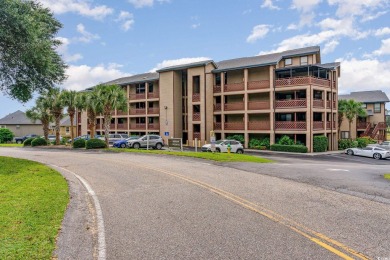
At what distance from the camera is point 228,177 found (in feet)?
49.1

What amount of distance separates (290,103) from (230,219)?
110 ft

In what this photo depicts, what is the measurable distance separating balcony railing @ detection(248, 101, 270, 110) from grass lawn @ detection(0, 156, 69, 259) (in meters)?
30.9

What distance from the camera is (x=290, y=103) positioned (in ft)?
129

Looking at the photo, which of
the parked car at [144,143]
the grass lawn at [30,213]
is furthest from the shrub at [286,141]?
the grass lawn at [30,213]

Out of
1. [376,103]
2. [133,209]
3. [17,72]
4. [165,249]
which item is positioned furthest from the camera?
[376,103]

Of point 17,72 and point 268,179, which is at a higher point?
point 17,72

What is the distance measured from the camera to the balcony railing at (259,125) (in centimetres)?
4095

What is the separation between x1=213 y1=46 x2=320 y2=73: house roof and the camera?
40.7 m

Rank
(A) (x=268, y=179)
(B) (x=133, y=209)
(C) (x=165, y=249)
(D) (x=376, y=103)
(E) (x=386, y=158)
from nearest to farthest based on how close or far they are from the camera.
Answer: (C) (x=165, y=249) → (B) (x=133, y=209) → (A) (x=268, y=179) → (E) (x=386, y=158) → (D) (x=376, y=103)

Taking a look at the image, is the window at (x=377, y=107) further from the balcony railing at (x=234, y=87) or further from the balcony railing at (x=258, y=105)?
the balcony railing at (x=234, y=87)

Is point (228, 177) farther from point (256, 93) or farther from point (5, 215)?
point (256, 93)

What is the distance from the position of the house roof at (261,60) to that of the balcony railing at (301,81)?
2607 millimetres

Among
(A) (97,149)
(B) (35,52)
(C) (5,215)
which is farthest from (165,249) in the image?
(A) (97,149)

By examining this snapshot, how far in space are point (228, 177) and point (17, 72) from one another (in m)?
16.6
